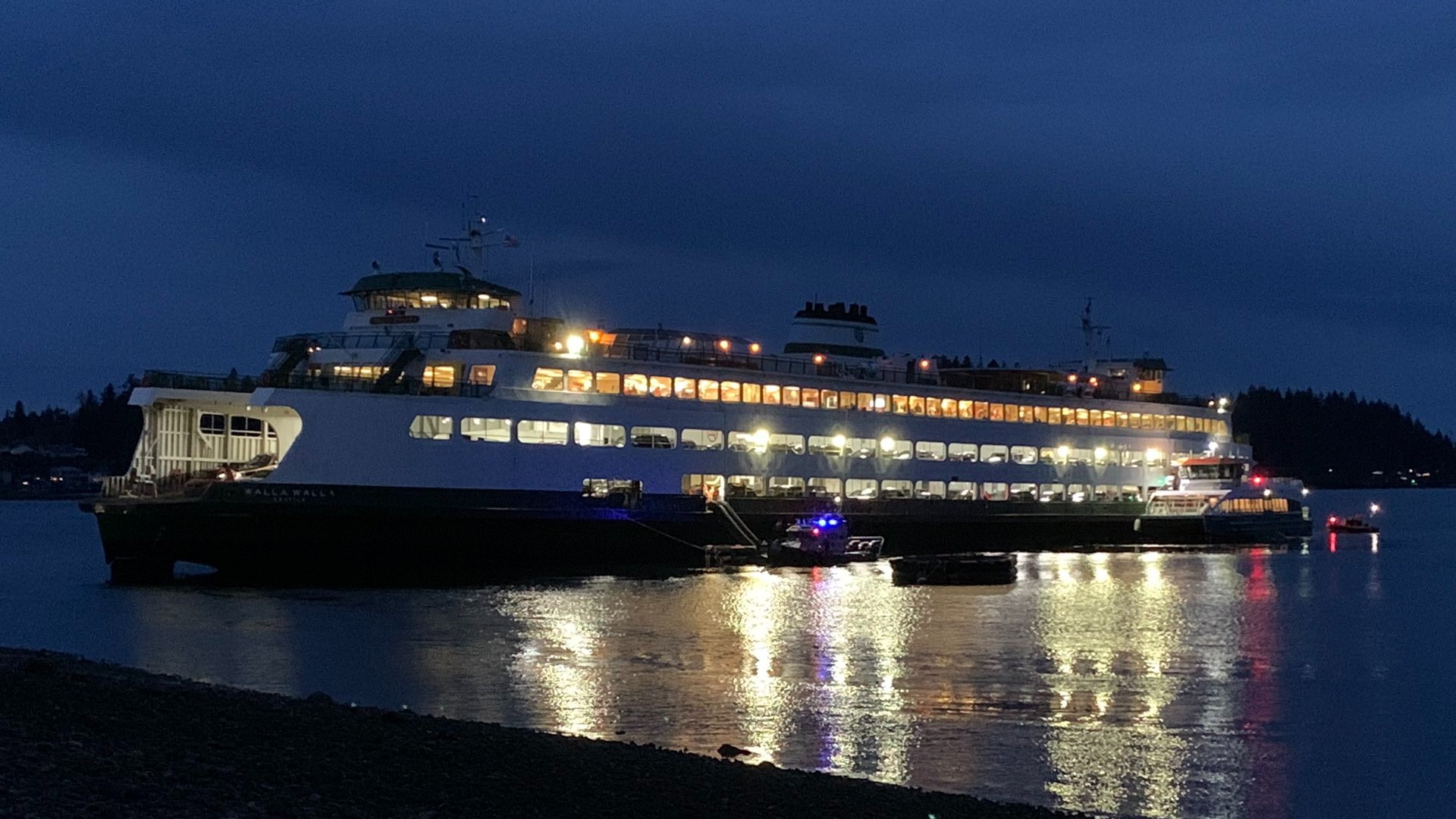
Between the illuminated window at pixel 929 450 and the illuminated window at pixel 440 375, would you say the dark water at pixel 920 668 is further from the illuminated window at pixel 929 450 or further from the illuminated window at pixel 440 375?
the illuminated window at pixel 929 450

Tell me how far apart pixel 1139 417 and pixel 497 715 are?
188ft

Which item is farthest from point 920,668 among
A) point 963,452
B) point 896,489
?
point 963,452

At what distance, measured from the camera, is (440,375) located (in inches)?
1903

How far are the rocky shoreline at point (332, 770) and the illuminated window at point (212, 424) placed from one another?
2970 cm

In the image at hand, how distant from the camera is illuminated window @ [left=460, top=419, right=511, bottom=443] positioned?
46.7m

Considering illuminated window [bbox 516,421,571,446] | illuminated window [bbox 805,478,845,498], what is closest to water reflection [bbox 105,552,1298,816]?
illuminated window [bbox 516,421,571,446]

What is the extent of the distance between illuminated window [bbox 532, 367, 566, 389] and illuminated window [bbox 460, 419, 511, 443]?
1894 mm

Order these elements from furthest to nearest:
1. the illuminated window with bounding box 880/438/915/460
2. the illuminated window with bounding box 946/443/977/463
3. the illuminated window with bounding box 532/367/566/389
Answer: the illuminated window with bounding box 946/443/977/463 → the illuminated window with bounding box 880/438/915/460 → the illuminated window with bounding box 532/367/566/389

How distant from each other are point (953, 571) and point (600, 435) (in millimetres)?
12117

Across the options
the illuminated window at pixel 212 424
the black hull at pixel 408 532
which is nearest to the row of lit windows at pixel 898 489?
the black hull at pixel 408 532

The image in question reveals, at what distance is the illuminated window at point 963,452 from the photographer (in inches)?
2514

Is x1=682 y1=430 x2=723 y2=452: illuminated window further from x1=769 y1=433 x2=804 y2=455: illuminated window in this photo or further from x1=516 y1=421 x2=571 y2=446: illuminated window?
x1=516 y1=421 x2=571 y2=446: illuminated window

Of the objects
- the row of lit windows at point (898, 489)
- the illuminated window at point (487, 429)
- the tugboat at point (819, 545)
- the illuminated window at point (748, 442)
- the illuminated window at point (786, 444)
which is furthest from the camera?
the illuminated window at point (786, 444)

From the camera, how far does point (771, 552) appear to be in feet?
175
